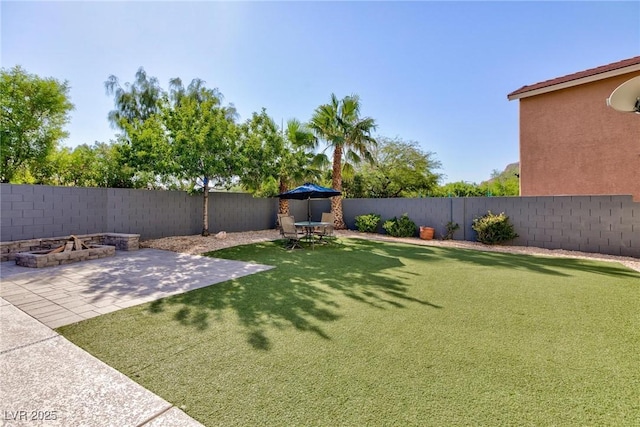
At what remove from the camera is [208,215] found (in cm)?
1206

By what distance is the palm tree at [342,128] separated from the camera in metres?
12.9

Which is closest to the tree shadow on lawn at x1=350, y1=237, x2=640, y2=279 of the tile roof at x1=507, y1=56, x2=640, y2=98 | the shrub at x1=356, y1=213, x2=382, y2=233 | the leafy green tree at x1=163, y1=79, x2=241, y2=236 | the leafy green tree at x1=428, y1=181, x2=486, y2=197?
the shrub at x1=356, y1=213, x2=382, y2=233

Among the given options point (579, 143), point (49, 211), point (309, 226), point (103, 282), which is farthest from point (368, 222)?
Result: point (49, 211)

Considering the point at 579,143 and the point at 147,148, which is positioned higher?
the point at 579,143

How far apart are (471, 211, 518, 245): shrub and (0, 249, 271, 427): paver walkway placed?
798 cm

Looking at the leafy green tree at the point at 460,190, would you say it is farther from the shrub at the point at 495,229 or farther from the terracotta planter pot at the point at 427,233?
the shrub at the point at 495,229

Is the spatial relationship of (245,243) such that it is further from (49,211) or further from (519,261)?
(519,261)

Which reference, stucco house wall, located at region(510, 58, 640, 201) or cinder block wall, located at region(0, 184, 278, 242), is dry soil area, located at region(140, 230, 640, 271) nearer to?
cinder block wall, located at region(0, 184, 278, 242)

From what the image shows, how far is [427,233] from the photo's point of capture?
38.5ft

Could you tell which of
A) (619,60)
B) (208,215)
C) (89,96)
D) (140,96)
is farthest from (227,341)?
(140,96)

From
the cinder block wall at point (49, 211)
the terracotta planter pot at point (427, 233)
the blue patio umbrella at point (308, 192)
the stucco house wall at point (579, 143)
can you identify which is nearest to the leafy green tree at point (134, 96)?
the cinder block wall at point (49, 211)

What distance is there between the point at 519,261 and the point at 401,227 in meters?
5.42

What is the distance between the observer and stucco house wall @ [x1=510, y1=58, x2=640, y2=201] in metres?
9.45

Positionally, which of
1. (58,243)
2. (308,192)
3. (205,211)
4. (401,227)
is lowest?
(58,243)
